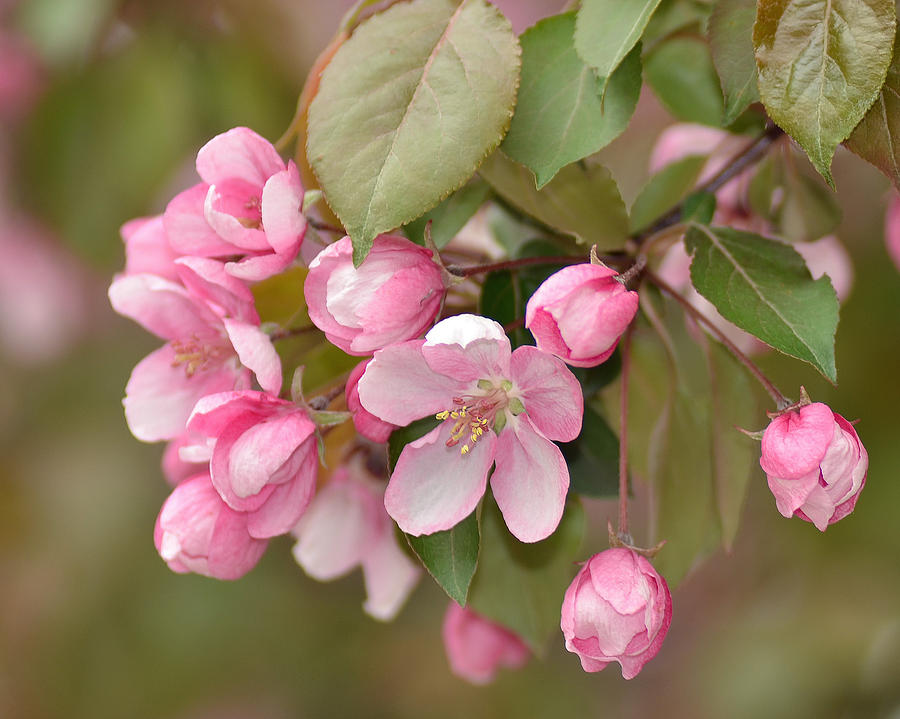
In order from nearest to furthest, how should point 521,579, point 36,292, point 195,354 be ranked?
1. point 195,354
2. point 521,579
3. point 36,292

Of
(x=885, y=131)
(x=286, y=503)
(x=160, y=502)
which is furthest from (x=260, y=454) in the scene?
(x=160, y=502)

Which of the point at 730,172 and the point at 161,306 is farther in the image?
the point at 730,172

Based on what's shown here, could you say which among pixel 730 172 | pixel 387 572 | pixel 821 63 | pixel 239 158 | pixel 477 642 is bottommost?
pixel 477 642

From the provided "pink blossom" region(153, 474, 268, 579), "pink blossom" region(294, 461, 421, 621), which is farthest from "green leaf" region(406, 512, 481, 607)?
"pink blossom" region(294, 461, 421, 621)

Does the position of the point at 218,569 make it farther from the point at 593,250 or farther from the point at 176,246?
the point at 593,250

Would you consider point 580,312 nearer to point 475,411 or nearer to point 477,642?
point 475,411

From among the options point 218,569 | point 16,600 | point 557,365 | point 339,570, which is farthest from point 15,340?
point 557,365

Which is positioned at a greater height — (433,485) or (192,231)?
(192,231)
